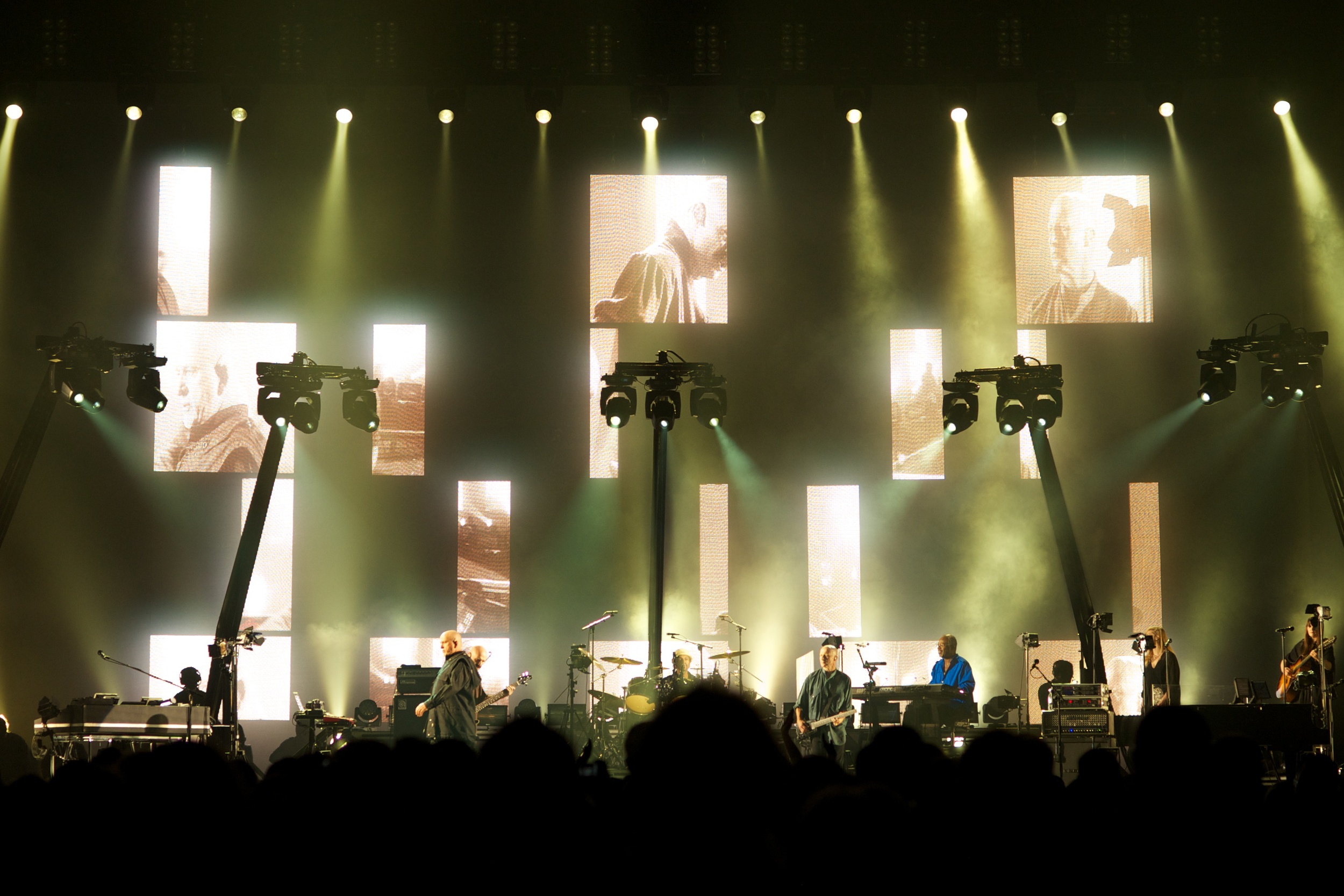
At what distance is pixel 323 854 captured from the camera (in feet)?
8.66

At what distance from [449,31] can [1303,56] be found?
9480mm

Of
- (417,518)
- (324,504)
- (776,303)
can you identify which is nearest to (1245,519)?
(776,303)

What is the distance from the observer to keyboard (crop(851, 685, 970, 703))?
11023mm

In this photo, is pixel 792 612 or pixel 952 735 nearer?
pixel 952 735

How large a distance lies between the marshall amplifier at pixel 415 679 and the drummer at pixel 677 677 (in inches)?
91.5

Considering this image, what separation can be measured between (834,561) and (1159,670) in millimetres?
3553

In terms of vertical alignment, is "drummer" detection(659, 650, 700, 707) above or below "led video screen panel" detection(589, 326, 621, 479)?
below

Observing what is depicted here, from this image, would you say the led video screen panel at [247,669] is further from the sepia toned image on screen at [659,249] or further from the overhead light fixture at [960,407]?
the overhead light fixture at [960,407]

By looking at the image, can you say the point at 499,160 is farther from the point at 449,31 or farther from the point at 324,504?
the point at 324,504

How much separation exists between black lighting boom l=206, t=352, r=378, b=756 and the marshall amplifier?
1516 millimetres

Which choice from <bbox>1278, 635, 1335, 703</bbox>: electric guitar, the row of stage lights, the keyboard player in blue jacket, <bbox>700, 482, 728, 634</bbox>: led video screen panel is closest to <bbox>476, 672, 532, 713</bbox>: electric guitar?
<bbox>700, 482, 728, 634</bbox>: led video screen panel

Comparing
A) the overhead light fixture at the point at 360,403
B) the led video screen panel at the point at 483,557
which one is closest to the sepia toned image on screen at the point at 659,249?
the led video screen panel at the point at 483,557

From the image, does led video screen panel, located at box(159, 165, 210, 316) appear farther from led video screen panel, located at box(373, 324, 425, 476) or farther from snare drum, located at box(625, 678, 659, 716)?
snare drum, located at box(625, 678, 659, 716)

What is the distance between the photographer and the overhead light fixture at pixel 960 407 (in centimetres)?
1238
